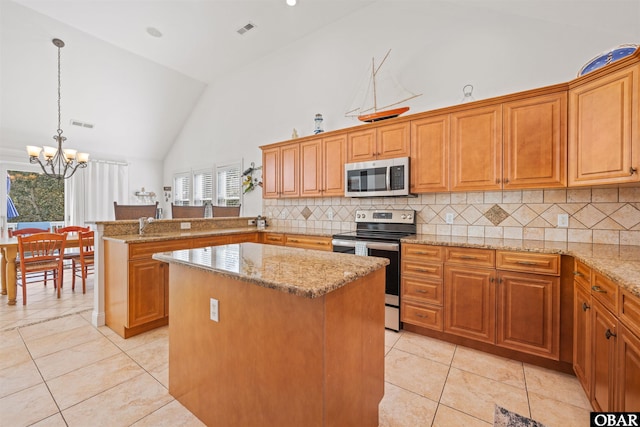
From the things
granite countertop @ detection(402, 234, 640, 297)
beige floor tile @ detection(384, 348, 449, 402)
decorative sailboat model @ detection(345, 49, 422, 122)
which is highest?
decorative sailboat model @ detection(345, 49, 422, 122)

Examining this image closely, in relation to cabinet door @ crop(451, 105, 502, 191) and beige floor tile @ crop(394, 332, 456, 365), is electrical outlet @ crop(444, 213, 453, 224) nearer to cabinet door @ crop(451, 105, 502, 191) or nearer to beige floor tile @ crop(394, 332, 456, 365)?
cabinet door @ crop(451, 105, 502, 191)

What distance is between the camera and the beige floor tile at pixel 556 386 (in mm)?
1777

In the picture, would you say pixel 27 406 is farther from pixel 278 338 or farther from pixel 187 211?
pixel 187 211

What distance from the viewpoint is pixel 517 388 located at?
190 cm

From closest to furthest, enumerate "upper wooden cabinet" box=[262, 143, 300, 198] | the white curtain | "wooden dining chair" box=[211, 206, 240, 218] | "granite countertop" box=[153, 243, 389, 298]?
1. "granite countertop" box=[153, 243, 389, 298]
2. "upper wooden cabinet" box=[262, 143, 300, 198]
3. "wooden dining chair" box=[211, 206, 240, 218]
4. the white curtain

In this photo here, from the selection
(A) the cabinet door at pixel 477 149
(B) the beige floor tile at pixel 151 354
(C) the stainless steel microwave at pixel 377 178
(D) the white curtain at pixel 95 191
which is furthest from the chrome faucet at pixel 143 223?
(D) the white curtain at pixel 95 191

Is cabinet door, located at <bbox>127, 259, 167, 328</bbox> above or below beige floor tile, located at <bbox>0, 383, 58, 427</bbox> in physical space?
above

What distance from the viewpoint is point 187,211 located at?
502 cm

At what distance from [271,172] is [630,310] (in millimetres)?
3852

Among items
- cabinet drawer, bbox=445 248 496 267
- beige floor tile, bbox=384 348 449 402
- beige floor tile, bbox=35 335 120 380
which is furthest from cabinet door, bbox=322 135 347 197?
beige floor tile, bbox=35 335 120 380

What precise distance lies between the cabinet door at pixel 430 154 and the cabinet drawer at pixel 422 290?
3.07ft

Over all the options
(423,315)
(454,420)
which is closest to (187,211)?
(423,315)

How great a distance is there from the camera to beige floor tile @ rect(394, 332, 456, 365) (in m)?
2.31

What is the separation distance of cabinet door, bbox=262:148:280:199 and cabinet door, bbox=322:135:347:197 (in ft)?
2.80
